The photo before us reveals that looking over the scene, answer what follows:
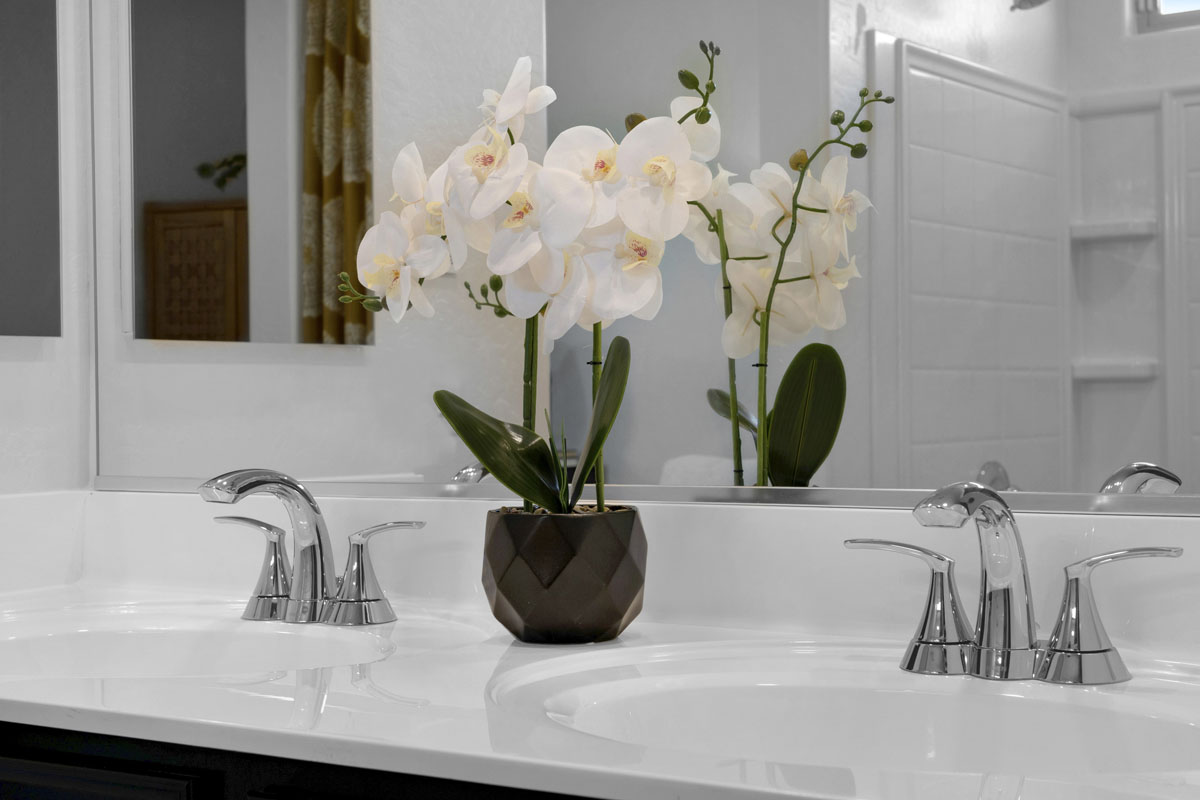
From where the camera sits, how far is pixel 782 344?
121 centimetres

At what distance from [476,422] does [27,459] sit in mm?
704

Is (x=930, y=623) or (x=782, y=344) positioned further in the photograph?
(x=782, y=344)

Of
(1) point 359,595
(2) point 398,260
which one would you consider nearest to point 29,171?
(2) point 398,260

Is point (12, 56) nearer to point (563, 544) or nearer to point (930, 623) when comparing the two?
point (563, 544)

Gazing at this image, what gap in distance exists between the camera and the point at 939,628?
3.27 ft

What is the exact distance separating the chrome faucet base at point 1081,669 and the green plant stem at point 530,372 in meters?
0.51

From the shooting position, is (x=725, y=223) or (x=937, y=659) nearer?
(x=937, y=659)

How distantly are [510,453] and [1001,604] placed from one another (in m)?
0.43

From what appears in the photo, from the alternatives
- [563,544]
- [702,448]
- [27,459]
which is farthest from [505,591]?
[27,459]

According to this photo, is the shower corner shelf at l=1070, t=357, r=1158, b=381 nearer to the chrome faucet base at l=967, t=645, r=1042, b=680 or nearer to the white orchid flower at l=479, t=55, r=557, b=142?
the chrome faucet base at l=967, t=645, r=1042, b=680

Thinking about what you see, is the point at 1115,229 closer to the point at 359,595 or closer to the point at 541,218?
the point at 541,218

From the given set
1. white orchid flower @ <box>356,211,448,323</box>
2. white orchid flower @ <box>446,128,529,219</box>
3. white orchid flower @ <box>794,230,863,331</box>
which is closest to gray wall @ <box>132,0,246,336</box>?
white orchid flower @ <box>356,211,448,323</box>

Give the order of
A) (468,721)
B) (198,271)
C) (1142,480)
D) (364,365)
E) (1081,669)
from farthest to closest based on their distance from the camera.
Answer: (198,271), (364,365), (1142,480), (1081,669), (468,721)

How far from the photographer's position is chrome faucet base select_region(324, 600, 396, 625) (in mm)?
1244
